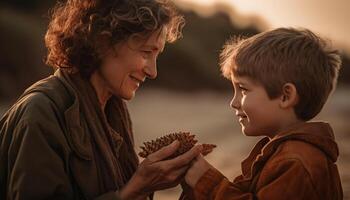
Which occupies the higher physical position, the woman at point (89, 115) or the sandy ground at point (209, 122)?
the woman at point (89, 115)

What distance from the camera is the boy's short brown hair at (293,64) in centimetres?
378

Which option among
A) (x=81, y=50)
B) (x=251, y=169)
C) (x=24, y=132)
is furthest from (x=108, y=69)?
(x=251, y=169)

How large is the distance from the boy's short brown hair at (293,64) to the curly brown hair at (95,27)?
459 mm

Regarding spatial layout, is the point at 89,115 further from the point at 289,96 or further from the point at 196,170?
the point at 289,96

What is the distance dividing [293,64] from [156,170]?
802mm

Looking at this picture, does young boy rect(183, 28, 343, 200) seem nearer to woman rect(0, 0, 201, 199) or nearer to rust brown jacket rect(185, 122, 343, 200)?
rust brown jacket rect(185, 122, 343, 200)

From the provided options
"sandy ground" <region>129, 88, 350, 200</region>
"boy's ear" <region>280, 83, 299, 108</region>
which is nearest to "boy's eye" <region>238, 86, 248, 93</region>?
"boy's ear" <region>280, 83, 299, 108</region>

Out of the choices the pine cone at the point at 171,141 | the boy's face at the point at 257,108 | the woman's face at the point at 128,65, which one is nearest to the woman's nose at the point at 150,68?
the woman's face at the point at 128,65

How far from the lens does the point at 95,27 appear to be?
13.2 ft

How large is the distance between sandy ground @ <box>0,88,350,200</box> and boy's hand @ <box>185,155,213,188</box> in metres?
4.68

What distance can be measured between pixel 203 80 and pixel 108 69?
19.1 meters

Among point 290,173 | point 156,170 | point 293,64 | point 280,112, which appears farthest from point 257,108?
point 156,170

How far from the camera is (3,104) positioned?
564 inches

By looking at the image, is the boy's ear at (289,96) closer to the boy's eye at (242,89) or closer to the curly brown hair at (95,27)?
the boy's eye at (242,89)
